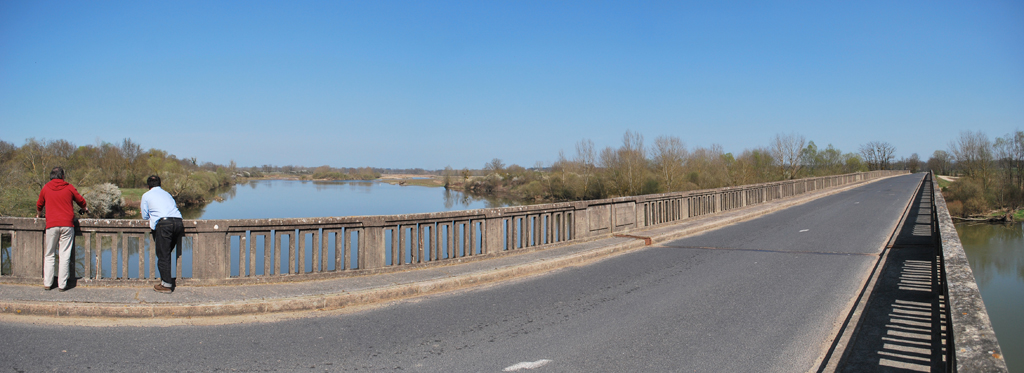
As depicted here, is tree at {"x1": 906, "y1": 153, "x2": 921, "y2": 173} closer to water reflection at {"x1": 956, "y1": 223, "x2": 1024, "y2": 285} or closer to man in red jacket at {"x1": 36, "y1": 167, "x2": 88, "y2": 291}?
water reflection at {"x1": 956, "y1": 223, "x2": 1024, "y2": 285}

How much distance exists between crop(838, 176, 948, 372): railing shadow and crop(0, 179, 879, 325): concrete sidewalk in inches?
177

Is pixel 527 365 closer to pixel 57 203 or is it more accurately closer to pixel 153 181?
pixel 153 181

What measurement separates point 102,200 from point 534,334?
4005cm

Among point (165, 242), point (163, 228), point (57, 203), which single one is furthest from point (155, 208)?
point (57, 203)

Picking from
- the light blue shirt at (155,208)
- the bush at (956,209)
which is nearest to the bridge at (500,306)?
Answer: the light blue shirt at (155,208)

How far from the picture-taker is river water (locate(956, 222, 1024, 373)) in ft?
39.4

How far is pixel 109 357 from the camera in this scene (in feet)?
13.5

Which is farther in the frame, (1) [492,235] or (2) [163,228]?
(1) [492,235]

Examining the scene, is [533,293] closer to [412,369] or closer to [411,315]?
[411,315]

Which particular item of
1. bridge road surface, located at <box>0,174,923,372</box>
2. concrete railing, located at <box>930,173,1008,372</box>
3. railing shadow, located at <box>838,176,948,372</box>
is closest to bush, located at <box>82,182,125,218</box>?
bridge road surface, located at <box>0,174,923,372</box>

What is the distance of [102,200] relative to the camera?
109 ft

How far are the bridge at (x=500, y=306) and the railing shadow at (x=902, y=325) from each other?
0.10ft

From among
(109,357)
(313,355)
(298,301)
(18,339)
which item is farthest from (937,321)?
(18,339)

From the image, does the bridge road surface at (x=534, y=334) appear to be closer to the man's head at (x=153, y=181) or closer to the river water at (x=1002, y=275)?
the man's head at (x=153, y=181)
